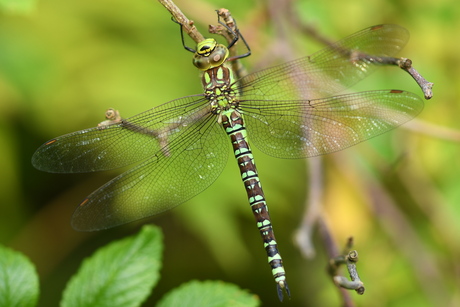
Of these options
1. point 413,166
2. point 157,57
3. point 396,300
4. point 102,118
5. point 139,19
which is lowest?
point 396,300

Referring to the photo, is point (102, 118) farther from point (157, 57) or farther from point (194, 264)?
point (194, 264)

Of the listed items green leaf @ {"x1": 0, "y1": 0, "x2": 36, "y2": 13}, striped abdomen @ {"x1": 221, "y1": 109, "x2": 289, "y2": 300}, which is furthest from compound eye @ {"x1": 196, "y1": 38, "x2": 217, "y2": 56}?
green leaf @ {"x1": 0, "y1": 0, "x2": 36, "y2": 13}

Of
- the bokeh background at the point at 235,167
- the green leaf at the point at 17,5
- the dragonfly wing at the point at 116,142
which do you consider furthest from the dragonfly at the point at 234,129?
the green leaf at the point at 17,5

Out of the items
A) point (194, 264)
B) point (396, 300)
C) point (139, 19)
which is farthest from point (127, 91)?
point (396, 300)

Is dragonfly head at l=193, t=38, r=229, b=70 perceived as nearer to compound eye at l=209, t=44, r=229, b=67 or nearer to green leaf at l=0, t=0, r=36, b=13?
compound eye at l=209, t=44, r=229, b=67

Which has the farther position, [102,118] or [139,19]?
[139,19]

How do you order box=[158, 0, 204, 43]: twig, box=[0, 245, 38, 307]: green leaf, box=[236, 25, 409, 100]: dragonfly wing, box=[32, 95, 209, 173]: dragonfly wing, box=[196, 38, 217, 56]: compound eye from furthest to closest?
1. box=[236, 25, 409, 100]: dragonfly wing
2. box=[196, 38, 217, 56]: compound eye
3. box=[32, 95, 209, 173]: dragonfly wing
4. box=[158, 0, 204, 43]: twig
5. box=[0, 245, 38, 307]: green leaf
